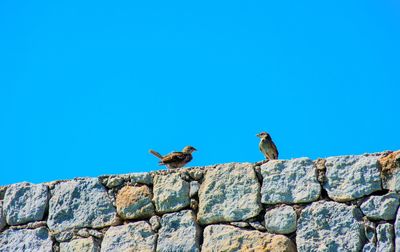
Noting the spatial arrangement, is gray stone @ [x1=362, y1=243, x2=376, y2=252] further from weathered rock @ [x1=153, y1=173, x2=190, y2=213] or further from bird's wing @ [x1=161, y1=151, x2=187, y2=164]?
bird's wing @ [x1=161, y1=151, x2=187, y2=164]

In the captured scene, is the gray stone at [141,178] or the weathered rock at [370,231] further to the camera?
the gray stone at [141,178]

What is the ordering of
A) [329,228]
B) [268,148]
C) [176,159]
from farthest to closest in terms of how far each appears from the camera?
[268,148] → [176,159] → [329,228]

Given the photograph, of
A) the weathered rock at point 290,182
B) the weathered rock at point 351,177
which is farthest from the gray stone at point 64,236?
the weathered rock at point 351,177

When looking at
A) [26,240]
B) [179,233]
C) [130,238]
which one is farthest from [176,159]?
[26,240]

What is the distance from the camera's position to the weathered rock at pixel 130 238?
825 centimetres

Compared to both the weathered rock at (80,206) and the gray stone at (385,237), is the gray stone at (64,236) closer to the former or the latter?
the weathered rock at (80,206)

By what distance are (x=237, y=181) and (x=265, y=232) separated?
0.55 meters

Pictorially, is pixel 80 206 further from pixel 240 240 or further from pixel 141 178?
pixel 240 240

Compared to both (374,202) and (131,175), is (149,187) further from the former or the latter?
(374,202)

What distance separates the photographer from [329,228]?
757 centimetres

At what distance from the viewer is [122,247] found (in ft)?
27.3

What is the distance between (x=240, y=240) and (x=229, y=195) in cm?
44

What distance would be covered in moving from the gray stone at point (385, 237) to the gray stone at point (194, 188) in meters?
1.77

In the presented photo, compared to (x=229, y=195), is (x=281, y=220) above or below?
below
